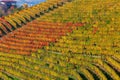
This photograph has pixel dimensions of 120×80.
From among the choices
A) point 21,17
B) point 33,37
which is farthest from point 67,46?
point 21,17

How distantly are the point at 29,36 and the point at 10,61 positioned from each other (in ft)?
30.4

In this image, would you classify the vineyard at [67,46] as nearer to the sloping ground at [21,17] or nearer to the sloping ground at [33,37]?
the sloping ground at [33,37]

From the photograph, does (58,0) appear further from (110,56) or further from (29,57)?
(110,56)

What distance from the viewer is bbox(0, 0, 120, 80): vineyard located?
34.2 m

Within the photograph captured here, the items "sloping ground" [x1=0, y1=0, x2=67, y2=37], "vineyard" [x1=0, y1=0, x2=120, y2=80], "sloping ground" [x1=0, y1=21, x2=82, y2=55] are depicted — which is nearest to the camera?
"vineyard" [x1=0, y1=0, x2=120, y2=80]

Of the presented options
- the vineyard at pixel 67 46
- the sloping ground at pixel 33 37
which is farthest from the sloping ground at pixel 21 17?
the sloping ground at pixel 33 37

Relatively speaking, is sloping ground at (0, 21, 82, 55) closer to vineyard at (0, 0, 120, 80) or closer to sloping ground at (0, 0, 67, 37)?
vineyard at (0, 0, 120, 80)

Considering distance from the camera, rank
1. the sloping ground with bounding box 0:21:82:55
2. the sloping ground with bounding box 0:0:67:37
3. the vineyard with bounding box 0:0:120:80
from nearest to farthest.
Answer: the vineyard with bounding box 0:0:120:80 < the sloping ground with bounding box 0:21:82:55 < the sloping ground with bounding box 0:0:67:37

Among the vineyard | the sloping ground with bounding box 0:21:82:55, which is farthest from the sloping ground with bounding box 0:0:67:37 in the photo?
the sloping ground with bounding box 0:21:82:55

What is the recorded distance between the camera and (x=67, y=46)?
4103 cm

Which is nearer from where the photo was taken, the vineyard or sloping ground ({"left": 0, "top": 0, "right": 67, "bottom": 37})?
the vineyard

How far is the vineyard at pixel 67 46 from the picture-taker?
3416 centimetres

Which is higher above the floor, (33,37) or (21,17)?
(21,17)

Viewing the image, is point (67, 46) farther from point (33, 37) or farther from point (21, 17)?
point (21, 17)
